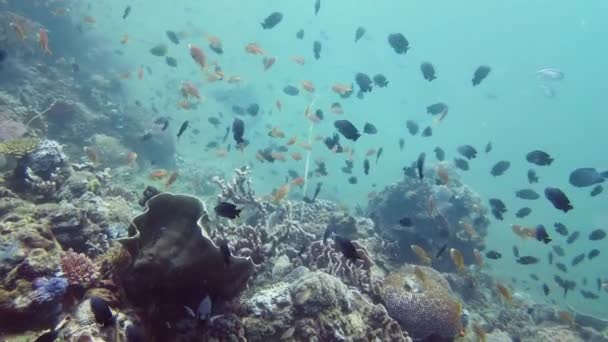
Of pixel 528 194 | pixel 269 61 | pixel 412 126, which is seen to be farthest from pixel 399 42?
pixel 269 61

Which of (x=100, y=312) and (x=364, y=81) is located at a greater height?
(x=364, y=81)

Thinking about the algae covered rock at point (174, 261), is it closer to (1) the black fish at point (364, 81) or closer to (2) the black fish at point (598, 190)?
(1) the black fish at point (364, 81)

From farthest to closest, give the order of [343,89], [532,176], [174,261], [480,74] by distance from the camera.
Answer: [343,89] < [532,176] < [480,74] < [174,261]

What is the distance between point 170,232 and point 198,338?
3.75 feet

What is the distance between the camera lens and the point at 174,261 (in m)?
4.30

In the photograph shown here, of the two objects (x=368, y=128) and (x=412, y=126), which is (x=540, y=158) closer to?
(x=368, y=128)

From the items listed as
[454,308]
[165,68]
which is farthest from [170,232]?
[165,68]

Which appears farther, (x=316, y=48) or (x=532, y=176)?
(x=316, y=48)

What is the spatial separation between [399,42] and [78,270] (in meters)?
7.92

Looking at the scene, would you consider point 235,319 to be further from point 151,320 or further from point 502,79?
point 502,79

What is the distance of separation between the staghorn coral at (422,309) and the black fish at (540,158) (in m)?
3.53

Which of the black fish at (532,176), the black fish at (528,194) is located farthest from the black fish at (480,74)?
the black fish at (528,194)

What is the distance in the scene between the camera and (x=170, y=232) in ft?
14.7

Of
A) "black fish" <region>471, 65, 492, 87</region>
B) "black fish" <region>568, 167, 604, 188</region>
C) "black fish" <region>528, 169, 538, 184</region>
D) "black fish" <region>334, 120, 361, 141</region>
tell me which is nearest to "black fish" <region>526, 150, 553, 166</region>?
"black fish" <region>568, 167, 604, 188</region>
